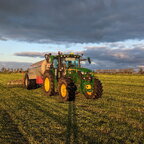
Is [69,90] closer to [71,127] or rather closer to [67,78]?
[67,78]

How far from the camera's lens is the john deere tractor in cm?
902

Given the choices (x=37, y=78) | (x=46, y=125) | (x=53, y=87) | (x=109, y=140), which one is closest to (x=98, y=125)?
(x=109, y=140)

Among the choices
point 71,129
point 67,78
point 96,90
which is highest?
point 67,78

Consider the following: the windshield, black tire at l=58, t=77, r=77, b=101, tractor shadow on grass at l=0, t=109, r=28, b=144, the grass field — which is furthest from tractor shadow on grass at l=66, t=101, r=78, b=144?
the windshield

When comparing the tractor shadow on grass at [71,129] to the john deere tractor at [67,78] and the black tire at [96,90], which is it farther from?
the black tire at [96,90]

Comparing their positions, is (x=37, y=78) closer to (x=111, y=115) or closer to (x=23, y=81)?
(x=23, y=81)

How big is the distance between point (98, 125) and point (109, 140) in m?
1.08

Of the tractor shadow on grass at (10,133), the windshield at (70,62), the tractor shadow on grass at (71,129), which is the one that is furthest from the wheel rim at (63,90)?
the tractor shadow on grass at (10,133)

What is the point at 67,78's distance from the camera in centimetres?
921

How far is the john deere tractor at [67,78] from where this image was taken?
902 centimetres

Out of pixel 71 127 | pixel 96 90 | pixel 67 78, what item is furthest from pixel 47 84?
pixel 71 127

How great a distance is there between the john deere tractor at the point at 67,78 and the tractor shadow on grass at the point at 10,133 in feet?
11.8

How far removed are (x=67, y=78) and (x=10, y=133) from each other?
4930mm

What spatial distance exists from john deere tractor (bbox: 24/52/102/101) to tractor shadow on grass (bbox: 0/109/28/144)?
3.61 m
